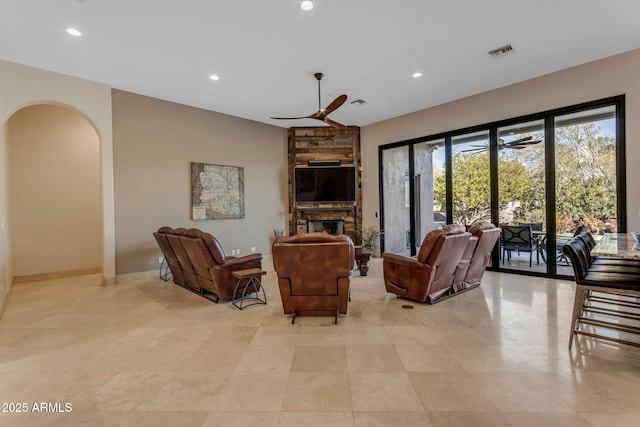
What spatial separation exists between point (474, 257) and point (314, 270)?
2584 mm

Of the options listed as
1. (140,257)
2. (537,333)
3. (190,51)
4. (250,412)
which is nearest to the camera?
(250,412)

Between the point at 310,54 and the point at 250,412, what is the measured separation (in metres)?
4.20

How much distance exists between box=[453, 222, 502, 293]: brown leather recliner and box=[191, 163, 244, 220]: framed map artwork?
4782mm

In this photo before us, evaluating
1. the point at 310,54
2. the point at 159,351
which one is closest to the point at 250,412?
the point at 159,351

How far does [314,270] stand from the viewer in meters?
3.17

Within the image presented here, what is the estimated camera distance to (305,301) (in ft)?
10.8

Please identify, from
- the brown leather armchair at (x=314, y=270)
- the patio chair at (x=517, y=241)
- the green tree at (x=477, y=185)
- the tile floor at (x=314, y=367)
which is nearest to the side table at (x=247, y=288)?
the tile floor at (x=314, y=367)

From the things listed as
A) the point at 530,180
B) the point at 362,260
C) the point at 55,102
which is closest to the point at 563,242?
the point at 530,180

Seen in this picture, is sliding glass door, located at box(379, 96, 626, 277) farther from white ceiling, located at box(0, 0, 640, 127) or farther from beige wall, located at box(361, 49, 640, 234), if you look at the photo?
white ceiling, located at box(0, 0, 640, 127)

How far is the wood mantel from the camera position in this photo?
745cm

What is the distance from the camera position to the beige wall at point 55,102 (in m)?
3.97

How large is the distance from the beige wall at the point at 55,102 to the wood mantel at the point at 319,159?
3874 millimetres

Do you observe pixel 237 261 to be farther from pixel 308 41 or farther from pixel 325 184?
pixel 325 184

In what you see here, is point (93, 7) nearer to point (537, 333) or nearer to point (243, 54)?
point (243, 54)
